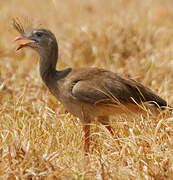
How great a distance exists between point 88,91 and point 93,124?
0.28 m

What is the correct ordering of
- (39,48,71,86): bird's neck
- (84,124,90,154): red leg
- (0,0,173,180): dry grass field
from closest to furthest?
(0,0,173,180): dry grass field → (84,124,90,154): red leg → (39,48,71,86): bird's neck

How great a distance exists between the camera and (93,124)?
316 cm

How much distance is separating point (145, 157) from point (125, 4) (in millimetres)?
5984

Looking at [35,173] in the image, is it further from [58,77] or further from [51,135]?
[58,77]

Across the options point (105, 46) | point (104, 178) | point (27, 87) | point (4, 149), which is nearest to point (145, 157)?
point (104, 178)

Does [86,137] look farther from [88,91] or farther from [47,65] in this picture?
[47,65]

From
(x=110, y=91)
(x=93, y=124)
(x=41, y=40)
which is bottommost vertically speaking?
(x=93, y=124)

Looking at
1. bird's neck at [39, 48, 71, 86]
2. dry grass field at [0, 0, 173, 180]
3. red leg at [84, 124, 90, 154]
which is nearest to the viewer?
dry grass field at [0, 0, 173, 180]

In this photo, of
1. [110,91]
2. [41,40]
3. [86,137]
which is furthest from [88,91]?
[41,40]

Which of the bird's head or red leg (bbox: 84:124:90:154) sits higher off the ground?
the bird's head

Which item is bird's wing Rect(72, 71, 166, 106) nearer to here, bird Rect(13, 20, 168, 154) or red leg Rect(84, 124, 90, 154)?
bird Rect(13, 20, 168, 154)

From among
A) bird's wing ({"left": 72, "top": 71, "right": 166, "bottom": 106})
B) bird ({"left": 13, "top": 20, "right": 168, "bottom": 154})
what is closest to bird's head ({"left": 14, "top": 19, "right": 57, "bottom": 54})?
bird ({"left": 13, "top": 20, "right": 168, "bottom": 154})

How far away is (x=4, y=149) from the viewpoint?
2.77 m

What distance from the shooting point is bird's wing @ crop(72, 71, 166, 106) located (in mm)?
3141
